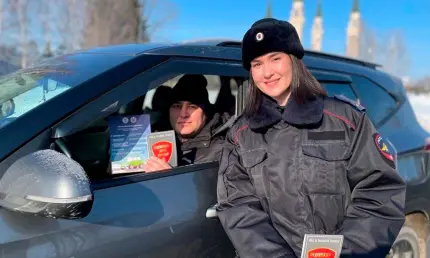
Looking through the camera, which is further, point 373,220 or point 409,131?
point 409,131

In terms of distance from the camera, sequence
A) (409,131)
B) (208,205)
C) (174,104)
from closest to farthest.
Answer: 1. (208,205)
2. (174,104)
3. (409,131)

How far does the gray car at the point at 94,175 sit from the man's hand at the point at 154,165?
7cm

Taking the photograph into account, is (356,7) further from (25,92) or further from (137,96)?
(25,92)

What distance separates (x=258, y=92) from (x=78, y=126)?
0.81 meters

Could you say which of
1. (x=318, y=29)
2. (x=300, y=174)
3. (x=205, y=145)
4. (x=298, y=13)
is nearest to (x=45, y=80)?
(x=205, y=145)

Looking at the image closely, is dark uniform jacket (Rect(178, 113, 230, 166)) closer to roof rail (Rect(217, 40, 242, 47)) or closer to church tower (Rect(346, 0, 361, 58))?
roof rail (Rect(217, 40, 242, 47))

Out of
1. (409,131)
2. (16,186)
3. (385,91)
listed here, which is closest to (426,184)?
(409,131)

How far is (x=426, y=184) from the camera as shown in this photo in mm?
3236

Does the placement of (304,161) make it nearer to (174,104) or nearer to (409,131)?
(174,104)

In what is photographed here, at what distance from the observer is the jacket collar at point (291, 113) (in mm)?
1978

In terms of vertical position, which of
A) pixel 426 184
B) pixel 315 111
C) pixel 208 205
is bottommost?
pixel 426 184

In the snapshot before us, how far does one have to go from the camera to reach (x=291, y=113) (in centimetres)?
200

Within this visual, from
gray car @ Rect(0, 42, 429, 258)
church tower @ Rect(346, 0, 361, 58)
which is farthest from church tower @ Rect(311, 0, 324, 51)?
gray car @ Rect(0, 42, 429, 258)

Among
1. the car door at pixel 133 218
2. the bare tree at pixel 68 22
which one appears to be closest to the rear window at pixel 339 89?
the car door at pixel 133 218
